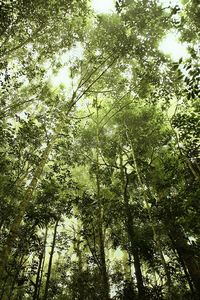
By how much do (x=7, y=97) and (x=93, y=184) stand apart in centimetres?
735

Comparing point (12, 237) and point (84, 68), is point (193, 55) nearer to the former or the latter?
point (12, 237)

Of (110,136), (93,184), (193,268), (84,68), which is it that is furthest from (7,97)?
(193,268)

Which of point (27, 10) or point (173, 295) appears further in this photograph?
point (27, 10)

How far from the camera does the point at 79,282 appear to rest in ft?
38.0

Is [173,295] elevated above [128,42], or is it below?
below

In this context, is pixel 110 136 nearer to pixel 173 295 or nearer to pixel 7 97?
pixel 7 97

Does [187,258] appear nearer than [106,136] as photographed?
Yes

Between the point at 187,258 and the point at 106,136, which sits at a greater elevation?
the point at 106,136

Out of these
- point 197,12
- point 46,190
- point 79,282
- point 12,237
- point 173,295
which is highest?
point 197,12

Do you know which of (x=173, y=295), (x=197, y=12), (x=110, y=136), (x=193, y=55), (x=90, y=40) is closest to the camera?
(x=193, y=55)

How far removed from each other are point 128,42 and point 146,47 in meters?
0.90

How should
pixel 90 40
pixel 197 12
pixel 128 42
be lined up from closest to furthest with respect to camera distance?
pixel 197 12 < pixel 128 42 < pixel 90 40

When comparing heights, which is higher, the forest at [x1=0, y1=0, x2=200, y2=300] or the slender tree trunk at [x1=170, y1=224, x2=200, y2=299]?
the forest at [x1=0, y1=0, x2=200, y2=300]

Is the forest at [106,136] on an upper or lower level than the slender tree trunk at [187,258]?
upper
